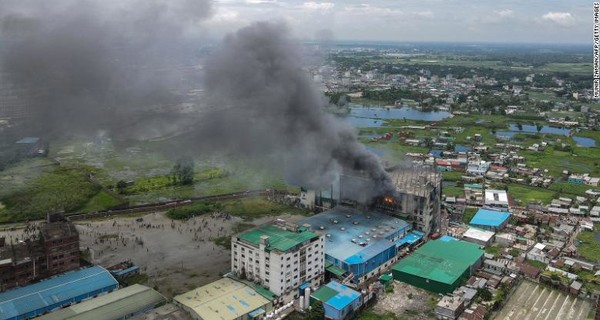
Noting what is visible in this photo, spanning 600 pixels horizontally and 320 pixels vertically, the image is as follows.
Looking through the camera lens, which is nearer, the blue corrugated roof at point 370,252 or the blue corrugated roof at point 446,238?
the blue corrugated roof at point 370,252

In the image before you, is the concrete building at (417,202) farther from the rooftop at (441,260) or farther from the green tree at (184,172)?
the green tree at (184,172)

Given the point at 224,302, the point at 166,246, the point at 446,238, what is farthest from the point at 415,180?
the point at 224,302

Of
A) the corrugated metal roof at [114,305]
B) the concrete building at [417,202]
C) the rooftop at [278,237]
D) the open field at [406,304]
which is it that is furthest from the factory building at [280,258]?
the concrete building at [417,202]

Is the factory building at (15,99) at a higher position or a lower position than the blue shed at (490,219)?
higher

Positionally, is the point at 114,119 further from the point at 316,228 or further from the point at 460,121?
the point at 460,121

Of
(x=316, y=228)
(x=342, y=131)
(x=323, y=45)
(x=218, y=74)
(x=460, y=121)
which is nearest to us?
(x=316, y=228)

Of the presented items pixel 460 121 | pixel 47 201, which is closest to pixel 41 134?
pixel 47 201
